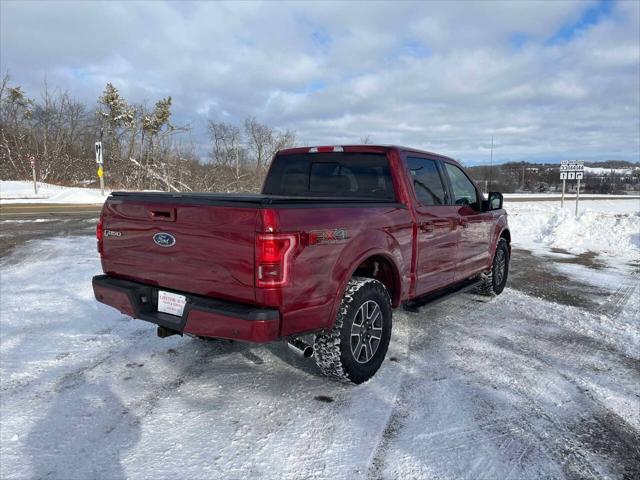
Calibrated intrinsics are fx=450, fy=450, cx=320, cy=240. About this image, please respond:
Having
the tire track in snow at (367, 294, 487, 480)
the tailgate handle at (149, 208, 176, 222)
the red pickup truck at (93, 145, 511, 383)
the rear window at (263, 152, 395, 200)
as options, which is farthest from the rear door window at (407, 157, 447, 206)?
the tailgate handle at (149, 208, 176, 222)

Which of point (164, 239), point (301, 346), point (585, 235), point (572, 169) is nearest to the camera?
point (164, 239)

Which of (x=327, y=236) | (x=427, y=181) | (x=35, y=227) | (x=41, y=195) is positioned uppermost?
(x=427, y=181)

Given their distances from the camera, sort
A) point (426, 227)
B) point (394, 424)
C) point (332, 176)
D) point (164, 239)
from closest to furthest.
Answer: point (394, 424) → point (164, 239) → point (426, 227) → point (332, 176)

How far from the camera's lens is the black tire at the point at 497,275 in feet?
20.6

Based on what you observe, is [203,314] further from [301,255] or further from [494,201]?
[494,201]

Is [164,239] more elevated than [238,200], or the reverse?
[238,200]

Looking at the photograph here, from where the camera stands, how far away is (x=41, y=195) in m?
27.7

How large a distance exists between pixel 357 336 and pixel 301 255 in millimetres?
1003

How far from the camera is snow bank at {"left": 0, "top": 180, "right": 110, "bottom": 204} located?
2473cm

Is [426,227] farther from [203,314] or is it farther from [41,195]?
[41,195]

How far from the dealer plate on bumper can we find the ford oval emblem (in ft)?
1.19

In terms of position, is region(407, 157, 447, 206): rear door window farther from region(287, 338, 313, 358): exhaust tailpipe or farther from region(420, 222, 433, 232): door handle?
region(287, 338, 313, 358): exhaust tailpipe

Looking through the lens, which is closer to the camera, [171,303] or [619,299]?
[171,303]

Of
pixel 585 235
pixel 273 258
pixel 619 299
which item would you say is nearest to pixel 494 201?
pixel 619 299
